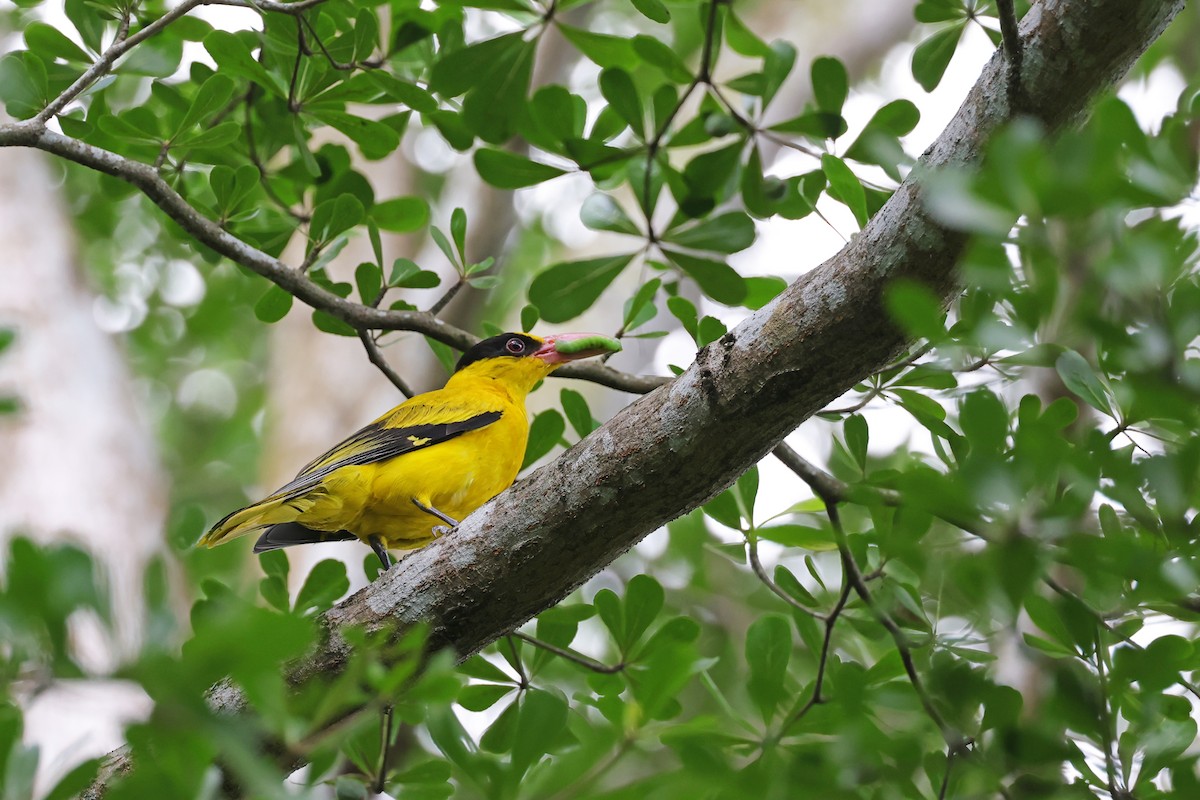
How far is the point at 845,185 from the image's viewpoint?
2875 millimetres

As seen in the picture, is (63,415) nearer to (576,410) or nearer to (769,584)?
(576,410)

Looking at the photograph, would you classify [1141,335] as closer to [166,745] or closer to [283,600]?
[166,745]

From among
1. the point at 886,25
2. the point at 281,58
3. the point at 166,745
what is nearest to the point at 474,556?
the point at 166,745

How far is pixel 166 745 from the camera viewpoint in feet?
4.16

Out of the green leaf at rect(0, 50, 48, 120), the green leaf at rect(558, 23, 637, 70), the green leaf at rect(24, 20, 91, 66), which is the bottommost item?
the green leaf at rect(558, 23, 637, 70)

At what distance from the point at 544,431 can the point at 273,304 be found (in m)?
1.04

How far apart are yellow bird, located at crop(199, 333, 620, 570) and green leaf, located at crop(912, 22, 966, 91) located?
1.44 m

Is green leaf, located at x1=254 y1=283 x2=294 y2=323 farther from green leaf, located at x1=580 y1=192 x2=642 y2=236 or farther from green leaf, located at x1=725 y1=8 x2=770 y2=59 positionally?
green leaf, located at x1=725 y1=8 x2=770 y2=59

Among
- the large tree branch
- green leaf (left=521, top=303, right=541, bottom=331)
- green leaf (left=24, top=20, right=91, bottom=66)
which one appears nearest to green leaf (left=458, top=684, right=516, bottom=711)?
the large tree branch

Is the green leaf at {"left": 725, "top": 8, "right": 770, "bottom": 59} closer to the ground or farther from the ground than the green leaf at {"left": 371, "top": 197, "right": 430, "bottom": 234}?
closer to the ground

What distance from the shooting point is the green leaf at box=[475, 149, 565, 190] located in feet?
11.7

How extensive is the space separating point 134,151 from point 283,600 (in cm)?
157

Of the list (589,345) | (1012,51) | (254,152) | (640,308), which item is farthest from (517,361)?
(1012,51)

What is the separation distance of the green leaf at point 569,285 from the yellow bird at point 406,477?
273mm
